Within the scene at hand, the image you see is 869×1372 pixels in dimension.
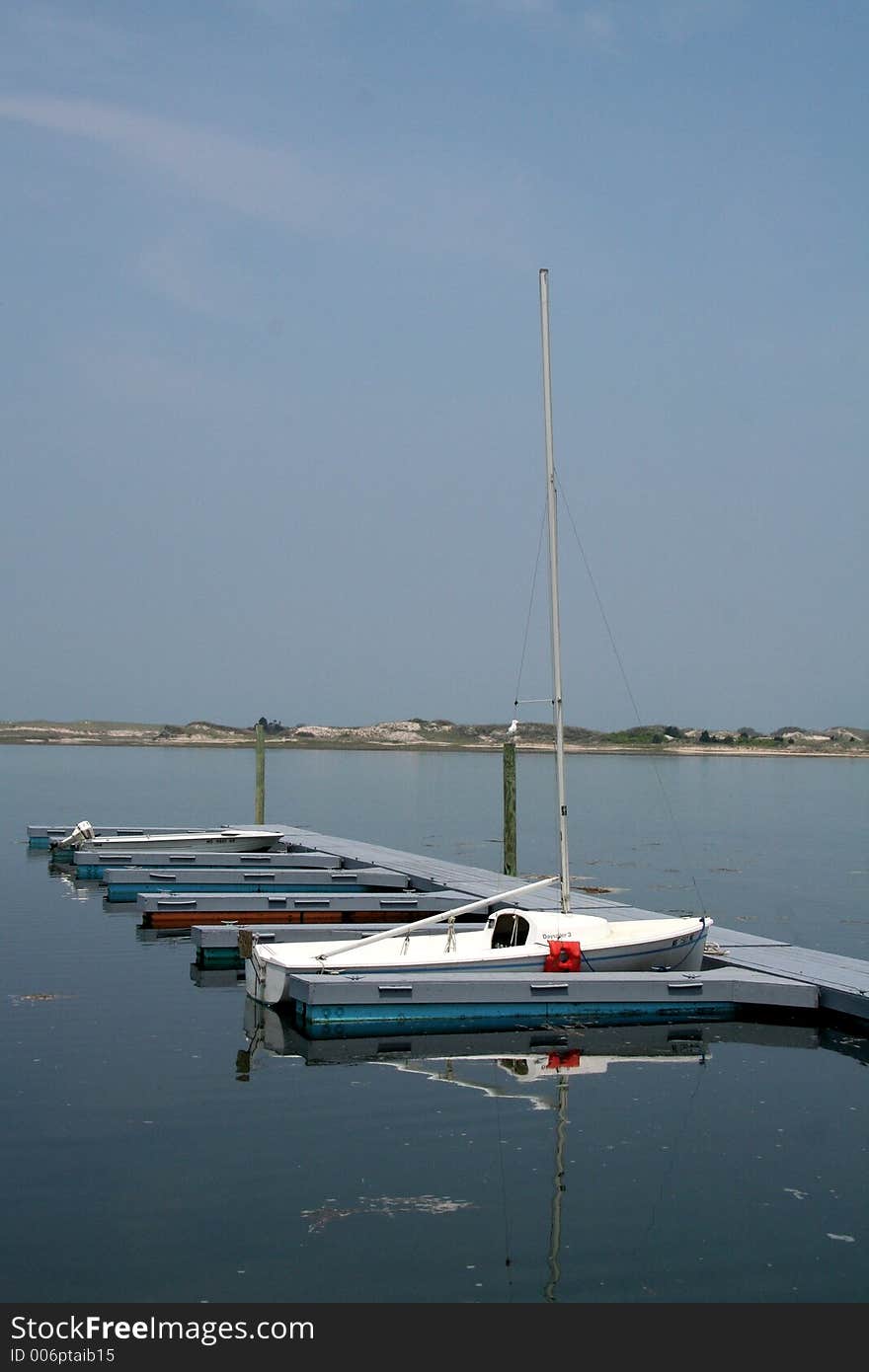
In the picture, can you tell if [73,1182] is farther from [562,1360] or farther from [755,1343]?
[755,1343]

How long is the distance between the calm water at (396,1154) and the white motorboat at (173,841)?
1113cm

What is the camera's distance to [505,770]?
34.2 metres

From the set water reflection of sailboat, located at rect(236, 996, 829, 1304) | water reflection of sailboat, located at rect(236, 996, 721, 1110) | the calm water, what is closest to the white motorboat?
the calm water

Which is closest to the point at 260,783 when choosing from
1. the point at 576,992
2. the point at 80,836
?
the point at 80,836

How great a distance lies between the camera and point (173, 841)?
1444 inches

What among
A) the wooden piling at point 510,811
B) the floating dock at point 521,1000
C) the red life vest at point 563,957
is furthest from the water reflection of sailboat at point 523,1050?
the wooden piling at point 510,811

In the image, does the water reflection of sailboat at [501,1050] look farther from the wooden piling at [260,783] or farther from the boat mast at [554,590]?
the wooden piling at [260,783]

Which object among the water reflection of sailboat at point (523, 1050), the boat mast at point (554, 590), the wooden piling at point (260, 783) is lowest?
the water reflection of sailboat at point (523, 1050)

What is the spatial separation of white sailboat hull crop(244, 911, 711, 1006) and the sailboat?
0.04 ft

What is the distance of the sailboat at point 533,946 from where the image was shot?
1814 centimetres

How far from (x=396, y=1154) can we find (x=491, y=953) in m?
Answer: 6.36

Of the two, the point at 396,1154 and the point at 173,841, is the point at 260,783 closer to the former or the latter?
the point at 173,841

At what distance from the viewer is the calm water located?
937 cm

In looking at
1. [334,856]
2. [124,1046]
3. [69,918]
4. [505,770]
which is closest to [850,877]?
[505,770]
